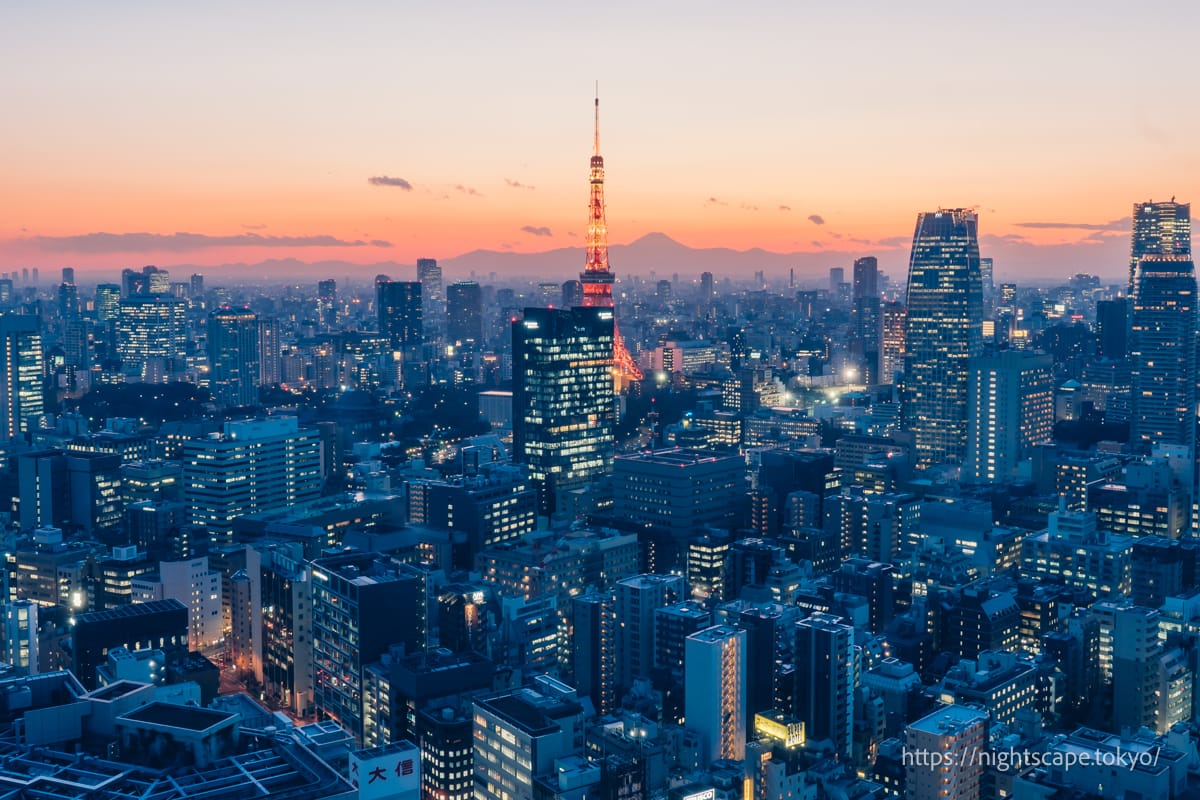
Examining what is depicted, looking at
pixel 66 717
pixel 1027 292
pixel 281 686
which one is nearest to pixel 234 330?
pixel 281 686

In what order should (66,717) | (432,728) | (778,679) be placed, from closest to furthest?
1. (66,717)
2. (432,728)
3. (778,679)

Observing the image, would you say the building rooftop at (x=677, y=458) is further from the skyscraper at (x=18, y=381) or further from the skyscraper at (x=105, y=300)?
the skyscraper at (x=105, y=300)

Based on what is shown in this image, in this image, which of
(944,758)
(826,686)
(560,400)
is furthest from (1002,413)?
(944,758)

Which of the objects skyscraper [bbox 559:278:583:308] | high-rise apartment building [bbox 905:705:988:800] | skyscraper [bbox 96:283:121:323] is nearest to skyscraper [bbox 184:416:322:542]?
high-rise apartment building [bbox 905:705:988:800]

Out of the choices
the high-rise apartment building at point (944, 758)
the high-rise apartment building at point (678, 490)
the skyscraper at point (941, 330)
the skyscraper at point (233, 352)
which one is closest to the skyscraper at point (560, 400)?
the high-rise apartment building at point (678, 490)

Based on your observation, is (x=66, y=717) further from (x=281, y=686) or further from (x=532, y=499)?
(x=532, y=499)
